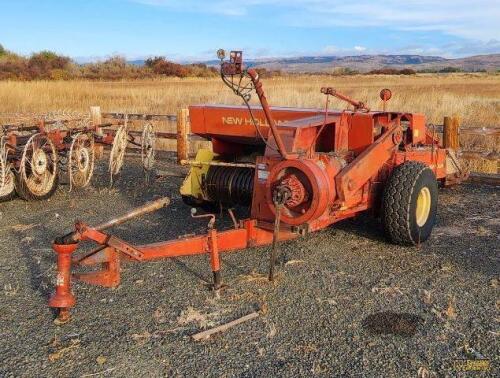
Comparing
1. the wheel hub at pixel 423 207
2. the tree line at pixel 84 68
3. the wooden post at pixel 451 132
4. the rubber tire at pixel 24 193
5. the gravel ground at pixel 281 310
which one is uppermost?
the tree line at pixel 84 68

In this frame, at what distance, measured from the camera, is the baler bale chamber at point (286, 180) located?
425 centimetres

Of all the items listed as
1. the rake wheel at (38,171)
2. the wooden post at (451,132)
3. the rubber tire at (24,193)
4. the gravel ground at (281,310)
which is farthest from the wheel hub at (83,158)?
the wooden post at (451,132)

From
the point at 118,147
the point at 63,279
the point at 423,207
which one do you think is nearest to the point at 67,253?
the point at 63,279

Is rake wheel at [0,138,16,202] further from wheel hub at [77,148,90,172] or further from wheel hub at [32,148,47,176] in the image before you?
wheel hub at [77,148,90,172]

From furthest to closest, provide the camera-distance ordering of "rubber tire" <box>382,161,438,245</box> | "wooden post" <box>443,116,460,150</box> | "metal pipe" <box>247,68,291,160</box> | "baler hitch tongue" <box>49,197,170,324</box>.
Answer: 1. "wooden post" <box>443,116,460,150</box>
2. "rubber tire" <box>382,161,438,245</box>
3. "metal pipe" <box>247,68,291,160</box>
4. "baler hitch tongue" <box>49,197,170,324</box>

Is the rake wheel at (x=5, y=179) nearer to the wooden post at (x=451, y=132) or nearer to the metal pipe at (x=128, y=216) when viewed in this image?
the metal pipe at (x=128, y=216)

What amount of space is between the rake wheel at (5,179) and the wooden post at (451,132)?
21.2 feet

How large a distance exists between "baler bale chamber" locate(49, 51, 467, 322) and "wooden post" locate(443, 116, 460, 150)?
6.73 feet

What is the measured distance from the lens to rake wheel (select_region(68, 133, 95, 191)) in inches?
312

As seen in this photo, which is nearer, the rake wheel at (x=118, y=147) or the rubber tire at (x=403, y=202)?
the rubber tire at (x=403, y=202)

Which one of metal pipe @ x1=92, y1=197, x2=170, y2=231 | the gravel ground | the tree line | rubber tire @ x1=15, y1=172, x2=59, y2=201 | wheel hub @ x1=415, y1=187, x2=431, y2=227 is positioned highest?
the tree line

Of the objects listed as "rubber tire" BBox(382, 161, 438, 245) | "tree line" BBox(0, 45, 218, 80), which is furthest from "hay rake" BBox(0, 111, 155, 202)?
"tree line" BBox(0, 45, 218, 80)

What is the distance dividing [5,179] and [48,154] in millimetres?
700

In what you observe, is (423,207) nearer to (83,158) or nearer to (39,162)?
(83,158)
